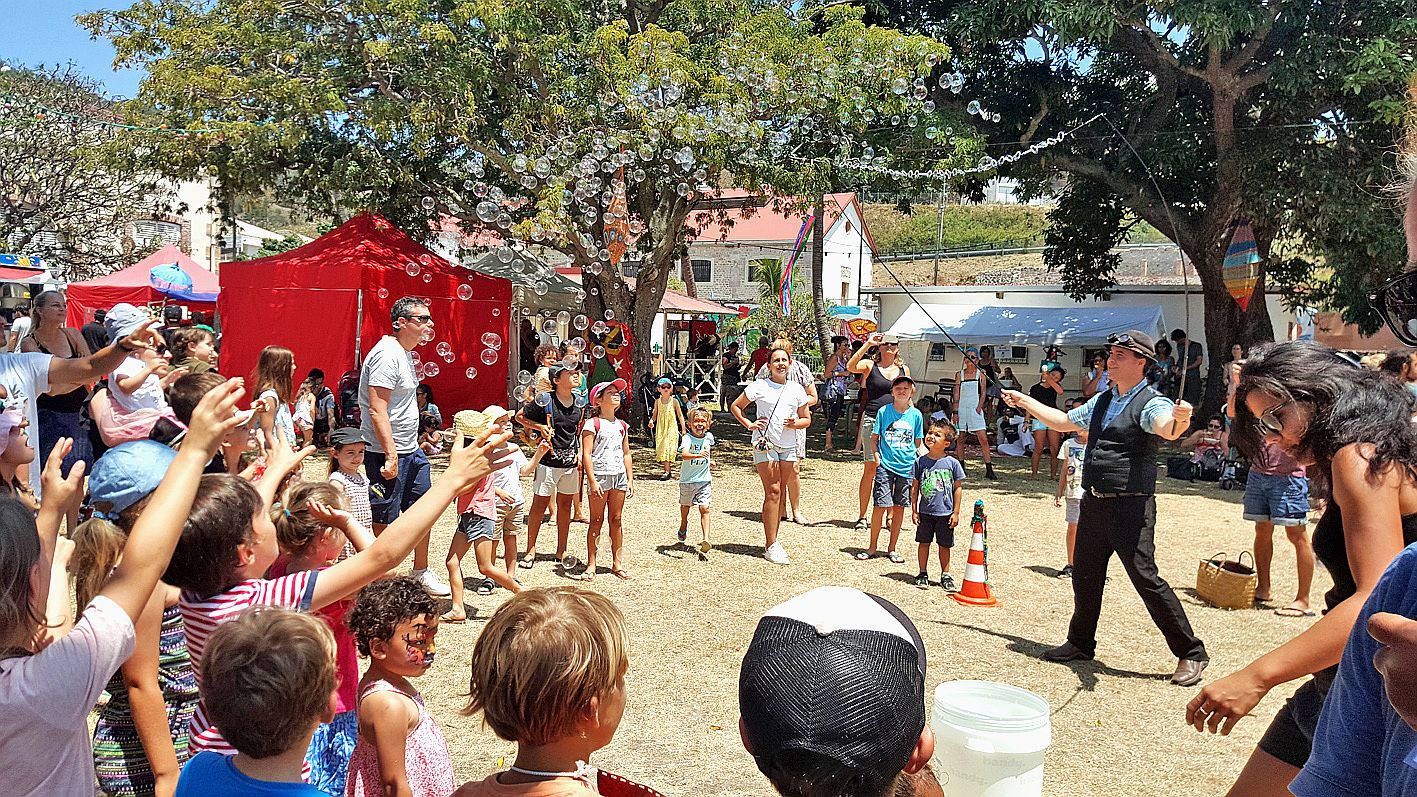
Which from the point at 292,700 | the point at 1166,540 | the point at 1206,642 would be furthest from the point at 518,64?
the point at 292,700

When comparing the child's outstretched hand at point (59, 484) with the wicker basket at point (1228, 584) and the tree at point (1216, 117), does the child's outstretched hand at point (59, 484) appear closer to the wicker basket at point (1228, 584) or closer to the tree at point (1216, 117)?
the wicker basket at point (1228, 584)

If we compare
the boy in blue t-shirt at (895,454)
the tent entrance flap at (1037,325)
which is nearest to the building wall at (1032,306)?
the tent entrance flap at (1037,325)

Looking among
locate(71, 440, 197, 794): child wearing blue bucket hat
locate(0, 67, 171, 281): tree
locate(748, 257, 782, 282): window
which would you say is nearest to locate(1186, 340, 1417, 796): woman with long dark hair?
locate(71, 440, 197, 794): child wearing blue bucket hat

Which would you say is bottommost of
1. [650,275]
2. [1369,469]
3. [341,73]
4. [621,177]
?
[1369,469]

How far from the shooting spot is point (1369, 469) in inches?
91.0

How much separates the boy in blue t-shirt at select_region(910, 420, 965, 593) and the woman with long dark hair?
4.28 metres

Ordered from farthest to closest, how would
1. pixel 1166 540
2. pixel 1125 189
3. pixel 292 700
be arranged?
pixel 1125 189 < pixel 1166 540 < pixel 292 700

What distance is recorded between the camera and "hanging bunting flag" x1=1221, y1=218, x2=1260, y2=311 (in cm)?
1515

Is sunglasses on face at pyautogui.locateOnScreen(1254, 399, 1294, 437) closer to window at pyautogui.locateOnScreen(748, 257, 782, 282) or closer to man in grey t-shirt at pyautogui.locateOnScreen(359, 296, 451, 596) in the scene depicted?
man in grey t-shirt at pyautogui.locateOnScreen(359, 296, 451, 596)

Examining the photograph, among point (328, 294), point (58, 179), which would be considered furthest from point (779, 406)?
point (58, 179)

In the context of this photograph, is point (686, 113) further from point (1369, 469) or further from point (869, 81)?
point (1369, 469)

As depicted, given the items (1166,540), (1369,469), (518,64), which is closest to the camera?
(1369,469)

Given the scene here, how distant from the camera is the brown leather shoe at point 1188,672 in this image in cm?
507

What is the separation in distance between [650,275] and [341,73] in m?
5.16
